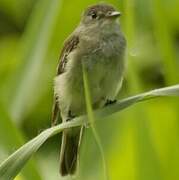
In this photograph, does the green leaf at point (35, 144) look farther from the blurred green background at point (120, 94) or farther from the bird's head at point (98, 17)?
the bird's head at point (98, 17)

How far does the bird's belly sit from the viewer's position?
8.84 ft

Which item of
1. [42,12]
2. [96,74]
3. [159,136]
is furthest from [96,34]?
[159,136]

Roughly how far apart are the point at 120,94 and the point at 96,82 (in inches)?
11.9

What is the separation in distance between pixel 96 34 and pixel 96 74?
0.36 metres

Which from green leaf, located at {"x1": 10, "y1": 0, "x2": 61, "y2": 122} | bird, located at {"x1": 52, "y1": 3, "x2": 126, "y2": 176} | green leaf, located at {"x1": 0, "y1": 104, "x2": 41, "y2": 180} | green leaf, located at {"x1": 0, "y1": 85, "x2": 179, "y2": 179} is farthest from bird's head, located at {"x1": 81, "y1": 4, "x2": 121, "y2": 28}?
green leaf, located at {"x1": 0, "y1": 104, "x2": 41, "y2": 180}

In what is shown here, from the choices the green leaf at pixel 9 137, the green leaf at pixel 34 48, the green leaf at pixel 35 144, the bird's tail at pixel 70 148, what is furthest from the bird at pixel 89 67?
the green leaf at pixel 9 137

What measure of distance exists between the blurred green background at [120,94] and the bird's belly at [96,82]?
0.37 ft

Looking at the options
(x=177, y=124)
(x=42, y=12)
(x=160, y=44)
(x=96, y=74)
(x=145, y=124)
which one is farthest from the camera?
(x=96, y=74)

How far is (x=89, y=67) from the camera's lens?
107 inches

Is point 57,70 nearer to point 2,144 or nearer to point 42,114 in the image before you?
point 42,114

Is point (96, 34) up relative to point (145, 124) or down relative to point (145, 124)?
up

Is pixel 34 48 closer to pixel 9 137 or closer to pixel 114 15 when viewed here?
pixel 114 15

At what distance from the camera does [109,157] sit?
199cm

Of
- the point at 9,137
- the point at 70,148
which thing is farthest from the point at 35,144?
the point at 70,148
